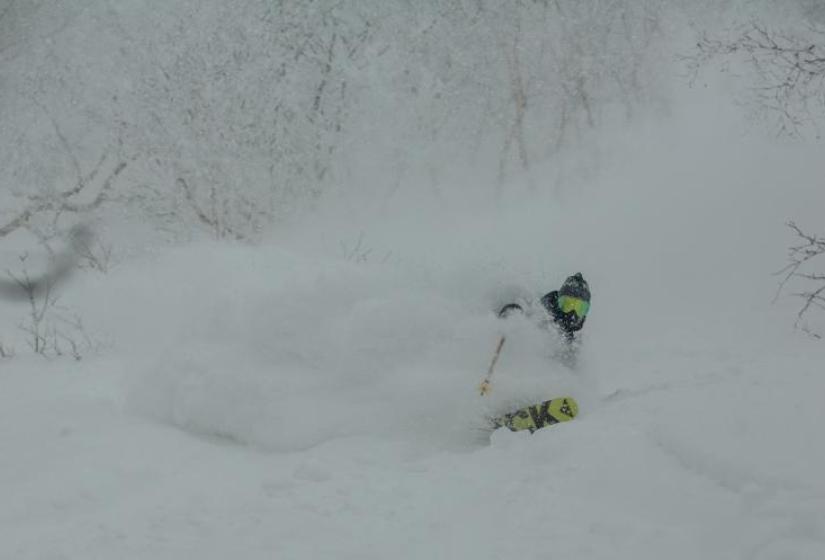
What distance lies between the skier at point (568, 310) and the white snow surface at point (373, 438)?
0.59ft

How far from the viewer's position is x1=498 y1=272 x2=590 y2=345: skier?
7352mm

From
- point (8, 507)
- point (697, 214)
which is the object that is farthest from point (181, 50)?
point (8, 507)

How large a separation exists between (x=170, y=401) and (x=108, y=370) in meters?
1.80

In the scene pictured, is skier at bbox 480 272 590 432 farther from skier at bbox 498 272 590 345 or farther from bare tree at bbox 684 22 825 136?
bare tree at bbox 684 22 825 136

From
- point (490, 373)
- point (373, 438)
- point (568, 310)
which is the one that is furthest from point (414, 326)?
point (568, 310)

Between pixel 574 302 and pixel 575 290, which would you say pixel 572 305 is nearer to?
pixel 574 302

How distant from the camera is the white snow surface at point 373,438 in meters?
4.30

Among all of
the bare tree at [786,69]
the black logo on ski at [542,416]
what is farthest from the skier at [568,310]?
the bare tree at [786,69]

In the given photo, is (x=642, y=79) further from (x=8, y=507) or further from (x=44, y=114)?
(x=8, y=507)

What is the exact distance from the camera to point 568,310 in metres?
7.37

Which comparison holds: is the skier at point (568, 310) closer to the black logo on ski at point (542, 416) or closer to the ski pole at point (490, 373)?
the ski pole at point (490, 373)

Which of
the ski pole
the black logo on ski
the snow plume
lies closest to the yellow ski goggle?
the snow plume

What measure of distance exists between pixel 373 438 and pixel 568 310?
7.38 ft

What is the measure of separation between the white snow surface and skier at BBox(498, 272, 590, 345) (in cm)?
18
